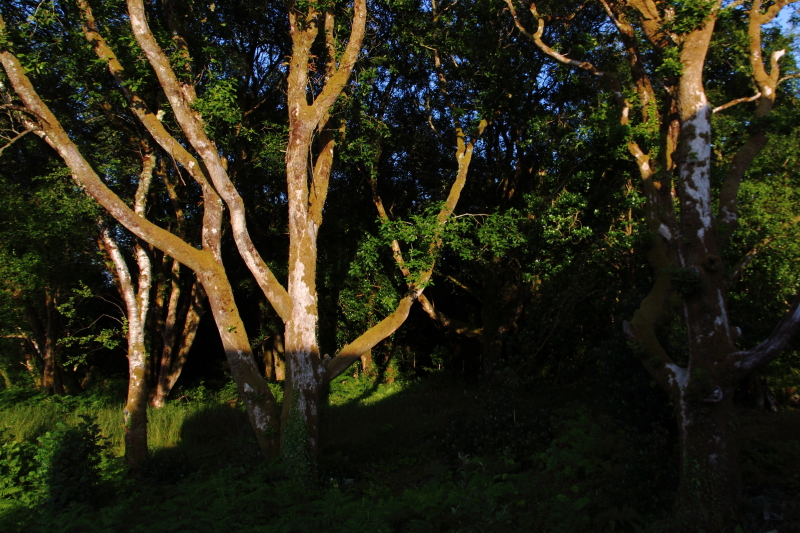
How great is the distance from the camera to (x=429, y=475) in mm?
8656

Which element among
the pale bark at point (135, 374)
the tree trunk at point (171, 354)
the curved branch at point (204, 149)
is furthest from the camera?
the tree trunk at point (171, 354)

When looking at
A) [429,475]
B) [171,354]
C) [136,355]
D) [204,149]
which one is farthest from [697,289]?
[171,354]

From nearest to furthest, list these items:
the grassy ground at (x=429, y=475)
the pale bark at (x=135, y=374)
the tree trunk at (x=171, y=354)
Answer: the grassy ground at (x=429, y=475) < the pale bark at (x=135, y=374) < the tree trunk at (x=171, y=354)

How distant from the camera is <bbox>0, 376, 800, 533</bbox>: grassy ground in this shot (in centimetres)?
586

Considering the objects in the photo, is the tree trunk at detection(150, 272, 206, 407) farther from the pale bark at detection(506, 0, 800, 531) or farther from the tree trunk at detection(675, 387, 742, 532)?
the tree trunk at detection(675, 387, 742, 532)

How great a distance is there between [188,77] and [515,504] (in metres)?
8.37

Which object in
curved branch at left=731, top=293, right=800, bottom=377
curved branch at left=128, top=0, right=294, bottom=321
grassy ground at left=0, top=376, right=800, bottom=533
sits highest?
curved branch at left=128, top=0, right=294, bottom=321

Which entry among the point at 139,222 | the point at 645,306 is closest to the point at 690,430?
the point at 645,306

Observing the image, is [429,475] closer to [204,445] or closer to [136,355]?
[204,445]

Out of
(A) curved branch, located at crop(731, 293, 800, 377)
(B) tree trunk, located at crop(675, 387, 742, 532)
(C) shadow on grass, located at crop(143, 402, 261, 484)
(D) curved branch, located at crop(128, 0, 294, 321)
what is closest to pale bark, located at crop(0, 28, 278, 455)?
(D) curved branch, located at crop(128, 0, 294, 321)

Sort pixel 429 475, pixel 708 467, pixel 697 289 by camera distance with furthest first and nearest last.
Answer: pixel 429 475, pixel 697 289, pixel 708 467

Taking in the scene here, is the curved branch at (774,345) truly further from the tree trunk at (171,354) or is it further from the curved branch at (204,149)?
the tree trunk at (171,354)

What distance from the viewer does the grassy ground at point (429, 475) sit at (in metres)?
5.86

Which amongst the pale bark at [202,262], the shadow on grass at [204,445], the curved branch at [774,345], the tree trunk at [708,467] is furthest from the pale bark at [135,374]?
the curved branch at [774,345]
